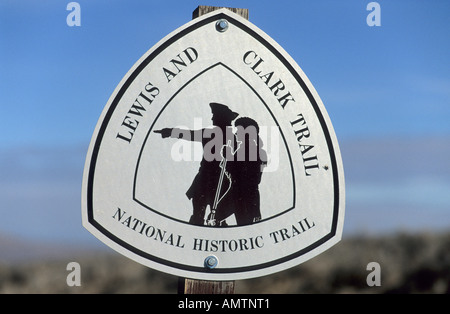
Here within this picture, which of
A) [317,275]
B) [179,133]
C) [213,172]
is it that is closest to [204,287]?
[213,172]

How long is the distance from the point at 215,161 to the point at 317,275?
6.86 m

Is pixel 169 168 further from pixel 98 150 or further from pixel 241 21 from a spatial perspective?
pixel 241 21

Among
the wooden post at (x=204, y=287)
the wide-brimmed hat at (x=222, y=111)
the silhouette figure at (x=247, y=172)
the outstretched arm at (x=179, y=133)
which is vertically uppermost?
the wide-brimmed hat at (x=222, y=111)

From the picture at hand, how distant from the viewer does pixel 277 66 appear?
10.6 ft

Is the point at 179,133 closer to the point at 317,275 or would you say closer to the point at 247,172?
A: the point at 247,172

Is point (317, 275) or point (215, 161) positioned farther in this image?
point (317, 275)

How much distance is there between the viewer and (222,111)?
314 centimetres

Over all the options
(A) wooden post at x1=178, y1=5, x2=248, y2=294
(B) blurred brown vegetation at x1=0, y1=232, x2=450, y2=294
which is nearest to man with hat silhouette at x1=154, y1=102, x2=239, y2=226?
(A) wooden post at x1=178, y1=5, x2=248, y2=294

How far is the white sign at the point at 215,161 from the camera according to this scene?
3074 millimetres

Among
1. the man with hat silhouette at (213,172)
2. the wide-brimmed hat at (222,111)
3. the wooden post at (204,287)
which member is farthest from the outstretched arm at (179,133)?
the wooden post at (204,287)

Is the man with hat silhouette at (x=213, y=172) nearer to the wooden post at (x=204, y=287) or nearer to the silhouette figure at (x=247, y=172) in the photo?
the silhouette figure at (x=247, y=172)

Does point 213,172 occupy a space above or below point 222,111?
below
